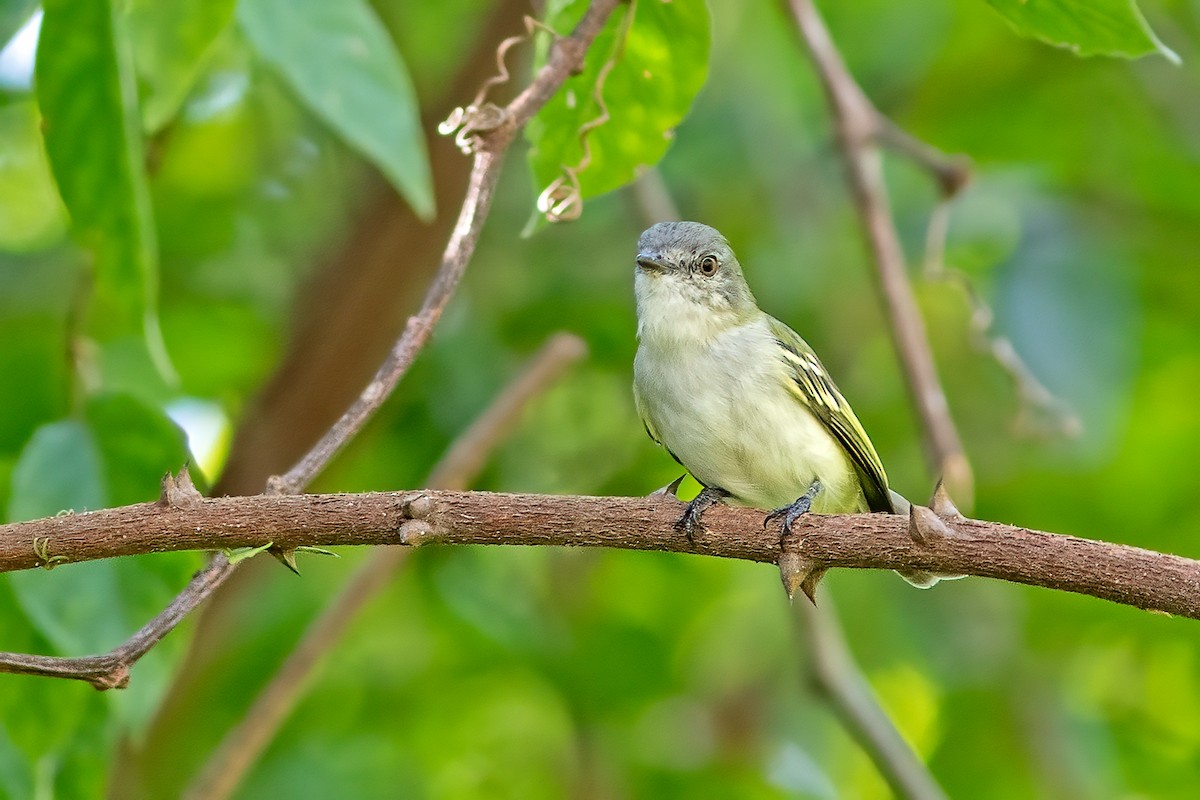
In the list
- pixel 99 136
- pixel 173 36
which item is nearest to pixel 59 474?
pixel 99 136

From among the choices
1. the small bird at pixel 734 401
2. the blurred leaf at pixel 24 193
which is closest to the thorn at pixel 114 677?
the small bird at pixel 734 401

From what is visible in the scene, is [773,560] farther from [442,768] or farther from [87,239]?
[442,768]

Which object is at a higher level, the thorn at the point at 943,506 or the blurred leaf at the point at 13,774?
the thorn at the point at 943,506

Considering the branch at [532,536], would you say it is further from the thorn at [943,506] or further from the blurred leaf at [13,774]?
the blurred leaf at [13,774]

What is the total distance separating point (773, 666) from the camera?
18.4 feet

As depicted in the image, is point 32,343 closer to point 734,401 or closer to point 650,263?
point 650,263

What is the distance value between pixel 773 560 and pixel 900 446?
3.31 m

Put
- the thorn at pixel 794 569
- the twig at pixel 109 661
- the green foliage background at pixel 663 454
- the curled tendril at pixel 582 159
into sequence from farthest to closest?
1. the green foliage background at pixel 663 454
2. the curled tendril at pixel 582 159
3. the thorn at pixel 794 569
4. the twig at pixel 109 661

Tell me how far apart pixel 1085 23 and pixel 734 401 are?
1.73 metres

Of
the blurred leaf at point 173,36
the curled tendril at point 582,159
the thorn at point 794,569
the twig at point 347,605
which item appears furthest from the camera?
the twig at point 347,605

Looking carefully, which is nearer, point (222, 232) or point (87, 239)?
A: point (87, 239)

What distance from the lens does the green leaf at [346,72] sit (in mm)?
2605

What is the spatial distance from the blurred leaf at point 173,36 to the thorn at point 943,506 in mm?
1567

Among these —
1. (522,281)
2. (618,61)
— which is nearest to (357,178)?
(522,281)
